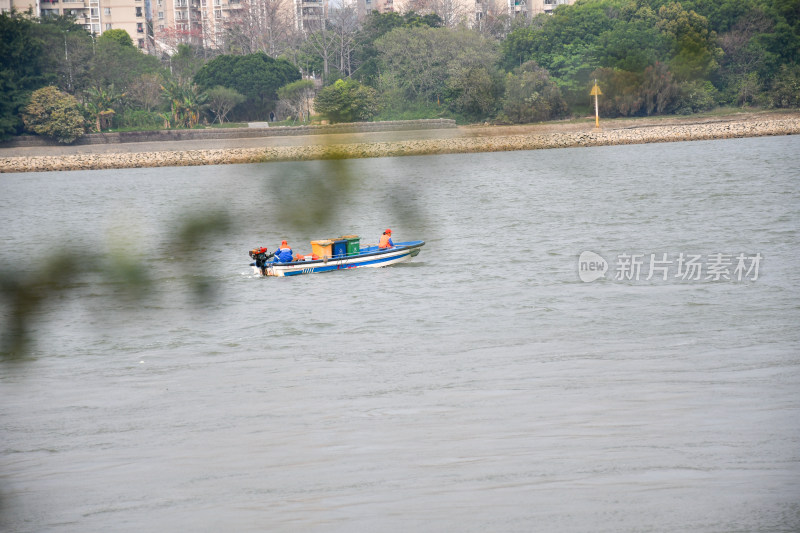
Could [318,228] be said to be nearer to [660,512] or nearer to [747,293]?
[747,293]

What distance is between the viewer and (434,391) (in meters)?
11.8

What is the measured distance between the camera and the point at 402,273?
21953mm

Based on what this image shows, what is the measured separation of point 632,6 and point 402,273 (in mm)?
58208

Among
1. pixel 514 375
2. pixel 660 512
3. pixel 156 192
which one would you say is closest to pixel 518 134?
pixel 156 192

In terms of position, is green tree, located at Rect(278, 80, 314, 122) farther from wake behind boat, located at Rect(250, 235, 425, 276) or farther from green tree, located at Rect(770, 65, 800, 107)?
wake behind boat, located at Rect(250, 235, 425, 276)

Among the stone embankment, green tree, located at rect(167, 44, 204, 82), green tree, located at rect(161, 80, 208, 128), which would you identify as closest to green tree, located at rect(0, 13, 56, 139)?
the stone embankment

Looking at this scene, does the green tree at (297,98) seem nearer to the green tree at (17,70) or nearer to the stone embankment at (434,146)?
the stone embankment at (434,146)

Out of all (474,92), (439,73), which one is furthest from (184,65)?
(474,92)

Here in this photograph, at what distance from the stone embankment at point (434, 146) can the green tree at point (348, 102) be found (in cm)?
238

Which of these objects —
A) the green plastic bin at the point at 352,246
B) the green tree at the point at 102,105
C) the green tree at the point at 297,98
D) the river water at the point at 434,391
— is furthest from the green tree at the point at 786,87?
the green plastic bin at the point at 352,246

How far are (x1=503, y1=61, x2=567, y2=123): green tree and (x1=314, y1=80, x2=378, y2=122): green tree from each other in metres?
9.77

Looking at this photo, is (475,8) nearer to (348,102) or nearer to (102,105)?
(348,102)

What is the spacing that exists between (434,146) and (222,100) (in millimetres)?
16495

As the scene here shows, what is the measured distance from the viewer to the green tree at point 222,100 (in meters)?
72.4
